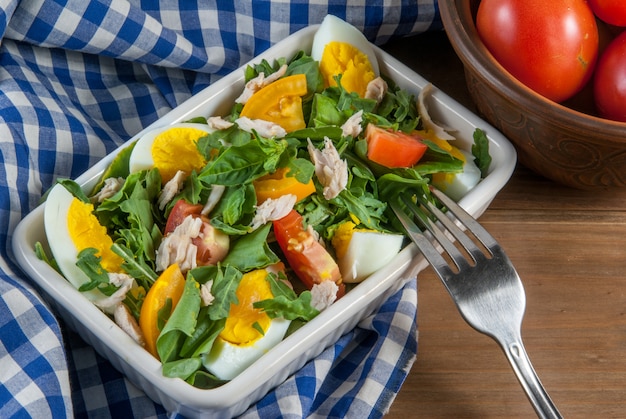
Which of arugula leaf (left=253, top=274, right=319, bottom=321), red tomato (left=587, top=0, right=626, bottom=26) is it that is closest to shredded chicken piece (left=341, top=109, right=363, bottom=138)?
arugula leaf (left=253, top=274, right=319, bottom=321)

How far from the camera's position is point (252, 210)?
1.46 metres

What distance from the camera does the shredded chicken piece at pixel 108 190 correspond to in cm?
149

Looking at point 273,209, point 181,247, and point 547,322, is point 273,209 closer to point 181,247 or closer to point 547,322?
point 181,247

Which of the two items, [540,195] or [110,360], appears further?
[540,195]

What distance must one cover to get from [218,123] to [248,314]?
0.36m

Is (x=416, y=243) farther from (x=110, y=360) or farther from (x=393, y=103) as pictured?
(x=110, y=360)

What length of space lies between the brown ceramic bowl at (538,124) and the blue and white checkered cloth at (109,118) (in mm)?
306

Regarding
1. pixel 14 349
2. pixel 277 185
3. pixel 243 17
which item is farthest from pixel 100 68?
Answer: pixel 14 349

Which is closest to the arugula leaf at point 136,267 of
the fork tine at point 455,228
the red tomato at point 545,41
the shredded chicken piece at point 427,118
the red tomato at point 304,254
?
the red tomato at point 304,254

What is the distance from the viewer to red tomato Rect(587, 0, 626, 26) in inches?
59.3

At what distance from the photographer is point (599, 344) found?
154 cm

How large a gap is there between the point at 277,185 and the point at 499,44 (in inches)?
17.1

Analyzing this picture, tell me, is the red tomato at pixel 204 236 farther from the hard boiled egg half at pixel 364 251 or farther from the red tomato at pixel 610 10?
the red tomato at pixel 610 10

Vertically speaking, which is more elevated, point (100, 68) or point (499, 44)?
point (499, 44)
